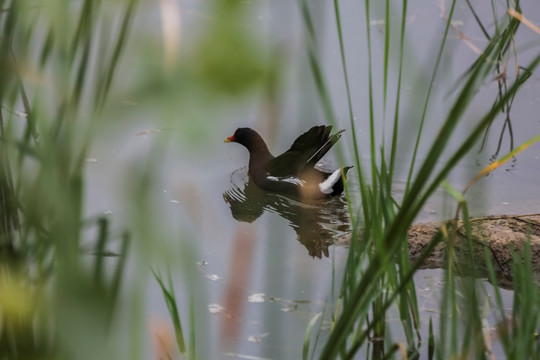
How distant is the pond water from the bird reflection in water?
11 mm

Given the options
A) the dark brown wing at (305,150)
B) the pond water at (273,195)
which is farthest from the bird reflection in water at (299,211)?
the dark brown wing at (305,150)

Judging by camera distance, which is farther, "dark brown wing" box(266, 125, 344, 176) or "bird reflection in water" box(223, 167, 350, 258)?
"dark brown wing" box(266, 125, 344, 176)

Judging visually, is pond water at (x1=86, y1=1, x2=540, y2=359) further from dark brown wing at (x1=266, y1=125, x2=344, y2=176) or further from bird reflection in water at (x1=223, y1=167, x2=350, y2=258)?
dark brown wing at (x1=266, y1=125, x2=344, y2=176)

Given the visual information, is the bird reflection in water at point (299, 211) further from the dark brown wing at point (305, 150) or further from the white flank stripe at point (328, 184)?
the dark brown wing at point (305, 150)

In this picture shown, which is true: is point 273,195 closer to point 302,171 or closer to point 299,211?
point 302,171

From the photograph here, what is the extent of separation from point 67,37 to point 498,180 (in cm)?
413

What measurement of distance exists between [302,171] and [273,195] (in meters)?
0.21

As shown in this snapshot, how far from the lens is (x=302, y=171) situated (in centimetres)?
479

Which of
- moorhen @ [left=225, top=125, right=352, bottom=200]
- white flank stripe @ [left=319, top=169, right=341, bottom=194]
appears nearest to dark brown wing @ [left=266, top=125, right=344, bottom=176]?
moorhen @ [left=225, top=125, right=352, bottom=200]

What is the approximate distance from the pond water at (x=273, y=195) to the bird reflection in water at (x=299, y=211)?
1 centimetres

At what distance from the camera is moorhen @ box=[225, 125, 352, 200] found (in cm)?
451

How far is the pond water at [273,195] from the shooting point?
1.60 ft

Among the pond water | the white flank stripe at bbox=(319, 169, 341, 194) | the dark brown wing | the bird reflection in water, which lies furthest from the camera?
the white flank stripe at bbox=(319, 169, 341, 194)

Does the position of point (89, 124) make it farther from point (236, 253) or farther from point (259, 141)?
point (259, 141)
